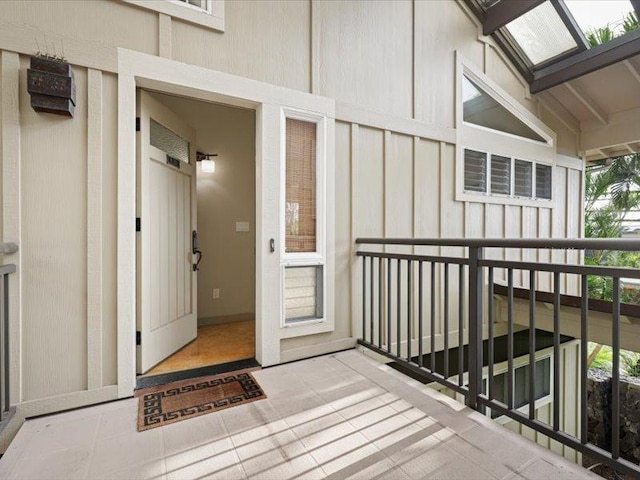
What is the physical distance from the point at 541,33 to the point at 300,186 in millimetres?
4179

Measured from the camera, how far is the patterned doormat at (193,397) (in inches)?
75.0

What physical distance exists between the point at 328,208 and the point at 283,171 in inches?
20.9

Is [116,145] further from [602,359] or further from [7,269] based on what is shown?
[602,359]

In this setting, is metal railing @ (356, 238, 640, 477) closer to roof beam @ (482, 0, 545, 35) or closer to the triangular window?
the triangular window

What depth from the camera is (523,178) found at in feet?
15.4

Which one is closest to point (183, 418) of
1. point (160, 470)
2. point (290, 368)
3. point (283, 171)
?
point (160, 470)

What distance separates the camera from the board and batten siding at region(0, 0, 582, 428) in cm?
193

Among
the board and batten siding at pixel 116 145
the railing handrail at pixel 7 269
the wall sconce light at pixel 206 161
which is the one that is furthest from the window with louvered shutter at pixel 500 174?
the railing handrail at pixel 7 269

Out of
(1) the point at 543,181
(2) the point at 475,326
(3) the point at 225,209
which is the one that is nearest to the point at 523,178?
(1) the point at 543,181

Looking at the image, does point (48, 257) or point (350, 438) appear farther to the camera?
point (48, 257)

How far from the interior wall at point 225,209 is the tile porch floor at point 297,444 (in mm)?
2030

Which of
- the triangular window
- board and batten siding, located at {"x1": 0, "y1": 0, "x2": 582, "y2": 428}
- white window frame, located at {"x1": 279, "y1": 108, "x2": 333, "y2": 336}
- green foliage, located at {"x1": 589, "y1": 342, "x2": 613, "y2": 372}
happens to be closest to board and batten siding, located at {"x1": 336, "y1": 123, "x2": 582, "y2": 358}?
board and batten siding, located at {"x1": 0, "y1": 0, "x2": 582, "y2": 428}

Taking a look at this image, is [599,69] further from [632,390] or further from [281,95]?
[632,390]

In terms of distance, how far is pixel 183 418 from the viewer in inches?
73.8
